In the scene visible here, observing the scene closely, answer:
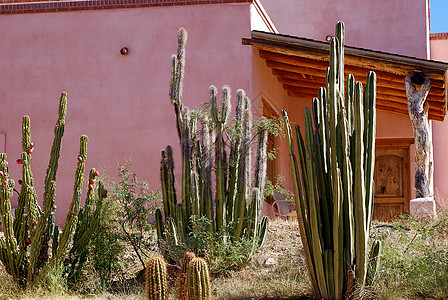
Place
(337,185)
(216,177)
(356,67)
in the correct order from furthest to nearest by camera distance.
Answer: (356,67), (216,177), (337,185)

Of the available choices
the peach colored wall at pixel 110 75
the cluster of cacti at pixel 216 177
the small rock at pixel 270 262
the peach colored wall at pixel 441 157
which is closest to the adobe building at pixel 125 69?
the peach colored wall at pixel 110 75

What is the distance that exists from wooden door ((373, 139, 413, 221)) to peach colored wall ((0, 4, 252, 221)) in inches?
193

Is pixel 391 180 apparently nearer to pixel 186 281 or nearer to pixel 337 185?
pixel 337 185

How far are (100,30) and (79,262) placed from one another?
5.55 metres

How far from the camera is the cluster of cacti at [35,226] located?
280 inches

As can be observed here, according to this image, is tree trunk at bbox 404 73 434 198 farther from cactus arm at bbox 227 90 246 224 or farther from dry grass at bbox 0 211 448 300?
cactus arm at bbox 227 90 246 224

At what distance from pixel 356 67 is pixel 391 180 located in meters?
4.17

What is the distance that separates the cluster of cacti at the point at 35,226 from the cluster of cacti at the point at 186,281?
221 centimetres

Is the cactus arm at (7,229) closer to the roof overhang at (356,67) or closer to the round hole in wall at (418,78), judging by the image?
the roof overhang at (356,67)

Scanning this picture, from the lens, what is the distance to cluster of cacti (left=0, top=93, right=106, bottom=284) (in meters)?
7.11

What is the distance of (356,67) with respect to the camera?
11.1m

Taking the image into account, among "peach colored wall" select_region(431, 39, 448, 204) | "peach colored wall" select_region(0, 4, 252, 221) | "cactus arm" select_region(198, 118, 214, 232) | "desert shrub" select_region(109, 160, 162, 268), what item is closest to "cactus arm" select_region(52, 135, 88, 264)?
"desert shrub" select_region(109, 160, 162, 268)

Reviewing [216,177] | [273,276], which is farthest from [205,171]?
[273,276]

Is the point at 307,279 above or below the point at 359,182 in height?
below
